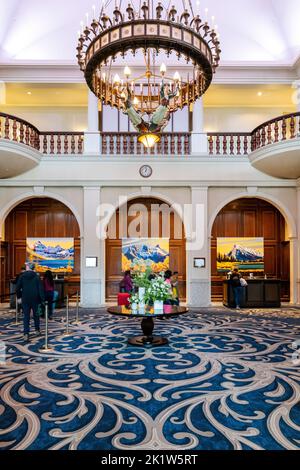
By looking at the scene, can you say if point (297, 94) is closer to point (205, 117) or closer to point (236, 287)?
point (205, 117)

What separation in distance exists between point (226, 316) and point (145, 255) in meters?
4.36

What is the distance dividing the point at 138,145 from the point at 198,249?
406 centimetres

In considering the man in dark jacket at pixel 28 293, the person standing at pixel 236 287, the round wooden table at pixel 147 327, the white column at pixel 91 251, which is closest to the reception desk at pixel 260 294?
the person standing at pixel 236 287

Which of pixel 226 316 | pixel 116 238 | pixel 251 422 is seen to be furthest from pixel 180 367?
pixel 116 238

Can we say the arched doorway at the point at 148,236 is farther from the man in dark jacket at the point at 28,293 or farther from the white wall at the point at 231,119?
the man in dark jacket at the point at 28,293

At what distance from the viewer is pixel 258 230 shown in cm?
1311

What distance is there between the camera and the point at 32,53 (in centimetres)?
1175

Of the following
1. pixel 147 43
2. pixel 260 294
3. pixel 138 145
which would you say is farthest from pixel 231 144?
pixel 147 43

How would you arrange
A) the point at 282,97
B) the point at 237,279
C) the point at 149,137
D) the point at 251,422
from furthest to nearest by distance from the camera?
the point at 282,97, the point at 237,279, the point at 149,137, the point at 251,422

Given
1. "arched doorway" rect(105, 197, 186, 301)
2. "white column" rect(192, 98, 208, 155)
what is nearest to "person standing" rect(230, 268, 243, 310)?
"arched doorway" rect(105, 197, 186, 301)

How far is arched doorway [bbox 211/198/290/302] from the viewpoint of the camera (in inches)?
510

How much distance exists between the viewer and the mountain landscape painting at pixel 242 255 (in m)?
12.9

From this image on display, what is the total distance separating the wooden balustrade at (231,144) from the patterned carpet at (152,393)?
648cm
